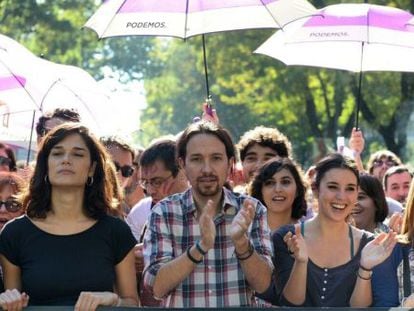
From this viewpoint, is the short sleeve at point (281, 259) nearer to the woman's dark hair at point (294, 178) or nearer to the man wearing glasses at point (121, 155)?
the woman's dark hair at point (294, 178)

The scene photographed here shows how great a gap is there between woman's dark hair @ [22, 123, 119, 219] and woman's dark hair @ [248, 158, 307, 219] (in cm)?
131

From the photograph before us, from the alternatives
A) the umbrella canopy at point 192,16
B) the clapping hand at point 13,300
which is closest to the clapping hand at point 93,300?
the clapping hand at point 13,300

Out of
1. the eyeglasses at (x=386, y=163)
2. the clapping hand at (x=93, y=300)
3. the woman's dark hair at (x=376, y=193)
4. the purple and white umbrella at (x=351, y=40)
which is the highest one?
the purple and white umbrella at (x=351, y=40)

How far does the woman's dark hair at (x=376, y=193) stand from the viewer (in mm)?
7805

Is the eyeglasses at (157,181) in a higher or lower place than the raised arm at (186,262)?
higher

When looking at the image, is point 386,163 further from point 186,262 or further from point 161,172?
point 186,262

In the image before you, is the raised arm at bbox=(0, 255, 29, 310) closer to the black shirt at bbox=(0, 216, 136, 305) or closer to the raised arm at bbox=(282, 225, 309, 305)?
the black shirt at bbox=(0, 216, 136, 305)

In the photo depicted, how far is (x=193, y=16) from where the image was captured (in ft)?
27.6

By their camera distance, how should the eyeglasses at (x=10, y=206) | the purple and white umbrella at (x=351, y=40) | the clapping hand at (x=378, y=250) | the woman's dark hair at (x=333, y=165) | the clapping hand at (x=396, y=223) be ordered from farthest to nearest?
the purple and white umbrella at (x=351, y=40) < the eyeglasses at (x=10, y=206) < the woman's dark hair at (x=333, y=165) < the clapping hand at (x=396, y=223) < the clapping hand at (x=378, y=250)

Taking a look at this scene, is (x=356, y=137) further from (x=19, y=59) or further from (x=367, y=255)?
(x=367, y=255)

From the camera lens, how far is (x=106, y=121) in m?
9.36

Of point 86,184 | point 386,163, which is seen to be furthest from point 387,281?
point 386,163

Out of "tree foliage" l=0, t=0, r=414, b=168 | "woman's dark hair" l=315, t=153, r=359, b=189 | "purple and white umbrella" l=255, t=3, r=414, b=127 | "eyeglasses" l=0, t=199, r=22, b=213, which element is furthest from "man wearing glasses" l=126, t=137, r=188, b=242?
"tree foliage" l=0, t=0, r=414, b=168

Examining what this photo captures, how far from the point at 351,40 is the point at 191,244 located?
348 cm
